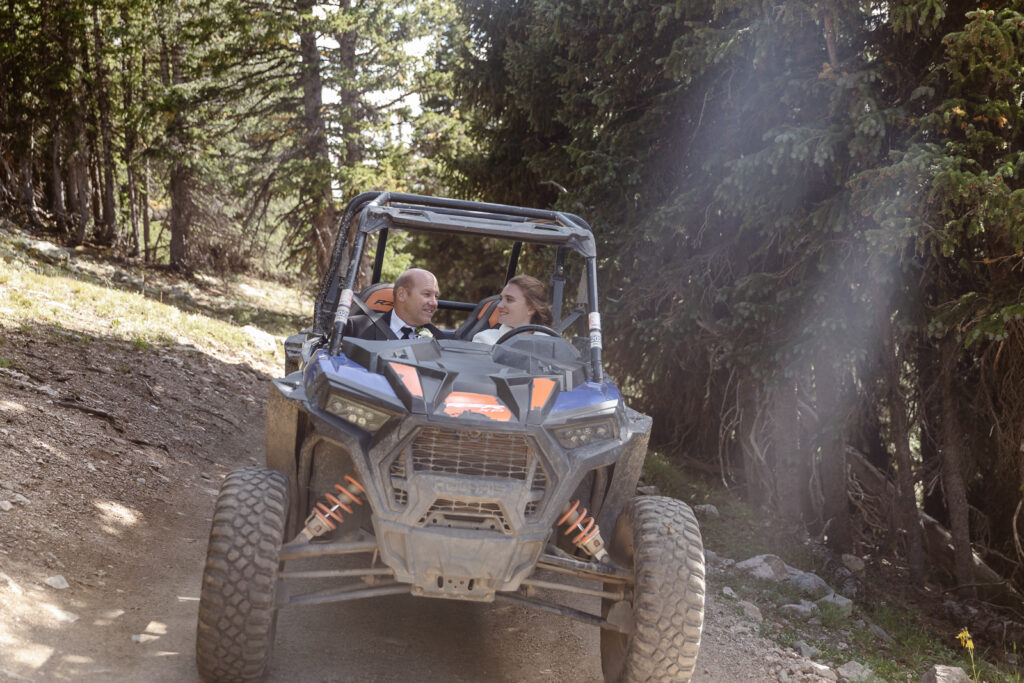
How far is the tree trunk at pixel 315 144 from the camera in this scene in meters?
16.3

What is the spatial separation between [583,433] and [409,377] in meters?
0.83

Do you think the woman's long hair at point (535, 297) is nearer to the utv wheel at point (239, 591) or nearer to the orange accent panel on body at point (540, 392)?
the orange accent panel on body at point (540, 392)

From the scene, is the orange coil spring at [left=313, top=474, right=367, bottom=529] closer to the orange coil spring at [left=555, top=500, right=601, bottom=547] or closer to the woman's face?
the orange coil spring at [left=555, top=500, right=601, bottom=547]

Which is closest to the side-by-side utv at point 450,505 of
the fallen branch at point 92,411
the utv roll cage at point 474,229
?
the utv roll cage at point 474,229

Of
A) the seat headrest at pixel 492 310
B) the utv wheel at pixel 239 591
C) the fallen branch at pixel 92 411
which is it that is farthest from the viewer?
the fallen branch at pixel 92 411

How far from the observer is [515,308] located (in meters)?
5.63

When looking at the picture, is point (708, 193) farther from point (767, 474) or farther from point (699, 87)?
point (767, 474)

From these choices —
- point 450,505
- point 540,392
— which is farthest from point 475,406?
point 450,505

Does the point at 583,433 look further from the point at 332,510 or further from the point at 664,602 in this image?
the point at 332,510

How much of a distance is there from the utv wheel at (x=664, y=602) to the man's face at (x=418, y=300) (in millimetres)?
2563

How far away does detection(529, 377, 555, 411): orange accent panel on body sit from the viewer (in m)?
3.64

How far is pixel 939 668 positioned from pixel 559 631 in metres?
2.26

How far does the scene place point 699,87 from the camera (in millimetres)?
7988

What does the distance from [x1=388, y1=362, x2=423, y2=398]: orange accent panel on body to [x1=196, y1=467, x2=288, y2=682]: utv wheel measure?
809mm
